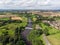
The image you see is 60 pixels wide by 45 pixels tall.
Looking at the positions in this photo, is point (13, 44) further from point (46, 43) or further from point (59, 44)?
point (59, 44)

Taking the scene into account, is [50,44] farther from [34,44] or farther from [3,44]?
[3,44]

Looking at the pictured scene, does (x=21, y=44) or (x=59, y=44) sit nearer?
(x=21, y=44)

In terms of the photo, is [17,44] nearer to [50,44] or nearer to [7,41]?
[7,41]

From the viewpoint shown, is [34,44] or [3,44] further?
[34,44]

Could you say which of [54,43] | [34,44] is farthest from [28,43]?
[54,43]

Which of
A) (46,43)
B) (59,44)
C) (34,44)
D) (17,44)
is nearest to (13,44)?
(17,44)

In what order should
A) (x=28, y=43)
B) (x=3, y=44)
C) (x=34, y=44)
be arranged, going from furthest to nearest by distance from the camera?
(x=28, y=43), (x=34, y=44), (x=3, y=44)

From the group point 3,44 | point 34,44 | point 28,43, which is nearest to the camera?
point 3,44
